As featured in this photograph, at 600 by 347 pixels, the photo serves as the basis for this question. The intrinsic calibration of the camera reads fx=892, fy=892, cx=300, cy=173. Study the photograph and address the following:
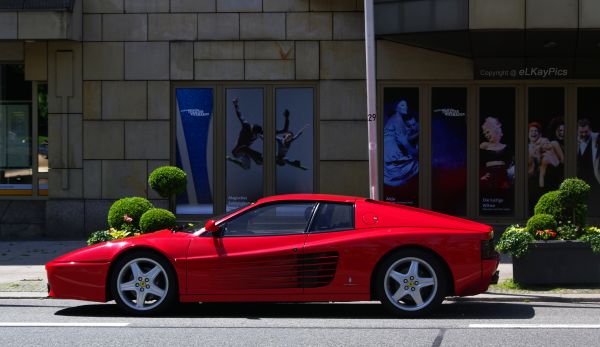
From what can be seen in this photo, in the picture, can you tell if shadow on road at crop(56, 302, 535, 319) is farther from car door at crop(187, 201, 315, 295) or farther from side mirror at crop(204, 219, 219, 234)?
side mirror at crop(204, 219, 219, 234)

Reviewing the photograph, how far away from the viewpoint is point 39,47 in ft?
54.0

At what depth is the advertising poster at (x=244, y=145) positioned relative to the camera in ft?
53.8

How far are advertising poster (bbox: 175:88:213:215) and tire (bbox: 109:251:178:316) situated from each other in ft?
22.9

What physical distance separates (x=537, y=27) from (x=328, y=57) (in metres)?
3.74

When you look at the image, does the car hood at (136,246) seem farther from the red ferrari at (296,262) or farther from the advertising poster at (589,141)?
the advertising poster at (589,141)

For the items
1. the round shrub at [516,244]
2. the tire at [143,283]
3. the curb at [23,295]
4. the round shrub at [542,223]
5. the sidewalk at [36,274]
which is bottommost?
the curb at [23,295]

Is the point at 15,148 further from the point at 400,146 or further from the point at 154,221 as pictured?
the point at 400,146

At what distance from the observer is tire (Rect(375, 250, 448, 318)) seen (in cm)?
917

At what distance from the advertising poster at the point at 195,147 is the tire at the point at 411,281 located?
7.63 meters

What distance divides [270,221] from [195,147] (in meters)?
7.24

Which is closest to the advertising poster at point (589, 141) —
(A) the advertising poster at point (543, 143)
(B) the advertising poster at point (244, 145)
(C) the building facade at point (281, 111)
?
(C) the building facade at point (281, 111)

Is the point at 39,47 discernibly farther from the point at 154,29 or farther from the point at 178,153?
the point at 178,153

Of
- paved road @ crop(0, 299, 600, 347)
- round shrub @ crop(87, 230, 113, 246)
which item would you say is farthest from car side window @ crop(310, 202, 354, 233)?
round shrub @ crop(87, 230, 113, 246)

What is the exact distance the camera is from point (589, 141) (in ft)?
52.6
